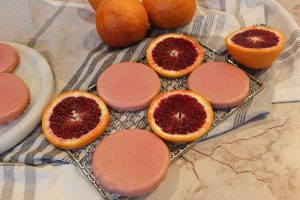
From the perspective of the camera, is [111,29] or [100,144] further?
[111,29]

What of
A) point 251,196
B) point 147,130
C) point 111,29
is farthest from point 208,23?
point 251,196

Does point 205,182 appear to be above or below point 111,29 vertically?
below

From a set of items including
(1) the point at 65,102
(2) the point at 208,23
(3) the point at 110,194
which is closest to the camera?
(3) the point at 110,194

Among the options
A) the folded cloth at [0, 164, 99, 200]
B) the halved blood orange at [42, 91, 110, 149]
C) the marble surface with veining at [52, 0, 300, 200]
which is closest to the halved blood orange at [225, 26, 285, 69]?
the marble surface with veining at [52, 0, 300, 200]

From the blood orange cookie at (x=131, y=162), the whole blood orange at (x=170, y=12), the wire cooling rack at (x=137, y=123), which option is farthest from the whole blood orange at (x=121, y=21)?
the blood orange cookie at (x=131, y=162)

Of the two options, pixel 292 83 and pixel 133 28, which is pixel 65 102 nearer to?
pixel 133 28

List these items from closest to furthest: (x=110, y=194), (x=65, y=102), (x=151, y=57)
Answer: (x=110, y=194) → (x=65, y=102) → (x=151, y=57)
